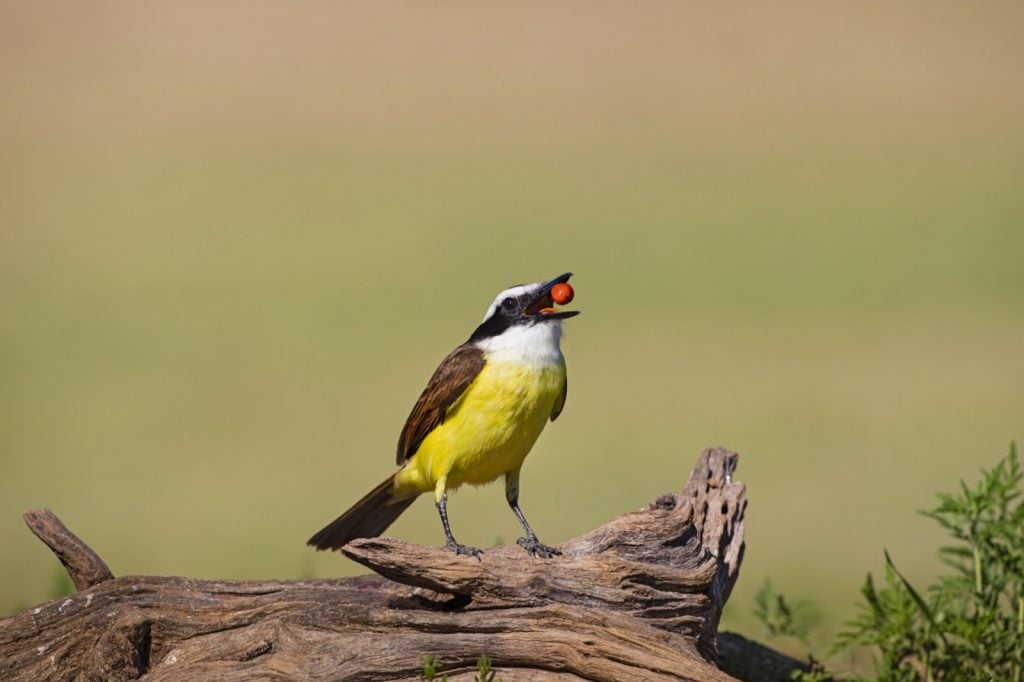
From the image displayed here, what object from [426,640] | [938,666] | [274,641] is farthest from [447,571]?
[938,666]

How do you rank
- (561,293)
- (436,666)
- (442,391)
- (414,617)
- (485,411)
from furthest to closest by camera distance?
(561,293), (442,391), (485,411), (414,617), (436,666)

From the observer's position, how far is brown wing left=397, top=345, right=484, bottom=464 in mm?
7156

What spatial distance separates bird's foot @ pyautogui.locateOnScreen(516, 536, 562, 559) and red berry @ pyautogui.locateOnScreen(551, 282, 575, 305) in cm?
Result: 144

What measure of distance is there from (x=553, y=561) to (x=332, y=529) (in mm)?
1900

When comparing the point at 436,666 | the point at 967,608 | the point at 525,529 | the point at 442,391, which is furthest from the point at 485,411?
the point at 967,608

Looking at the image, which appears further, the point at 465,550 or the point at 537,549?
the point at 465,550

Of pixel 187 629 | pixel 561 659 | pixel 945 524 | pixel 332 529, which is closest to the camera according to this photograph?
pixel 561 659

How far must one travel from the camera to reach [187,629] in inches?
247

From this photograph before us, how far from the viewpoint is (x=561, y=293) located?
7.38 m

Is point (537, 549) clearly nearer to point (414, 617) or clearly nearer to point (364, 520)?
point (414, 617)

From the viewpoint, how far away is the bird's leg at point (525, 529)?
628cm

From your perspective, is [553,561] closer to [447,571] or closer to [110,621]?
[447,571]

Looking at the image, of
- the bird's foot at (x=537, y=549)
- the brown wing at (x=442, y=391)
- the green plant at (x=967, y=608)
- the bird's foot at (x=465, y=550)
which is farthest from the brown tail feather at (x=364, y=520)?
the green plant at (x=967, y=608)

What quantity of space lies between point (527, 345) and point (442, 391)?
545mm
